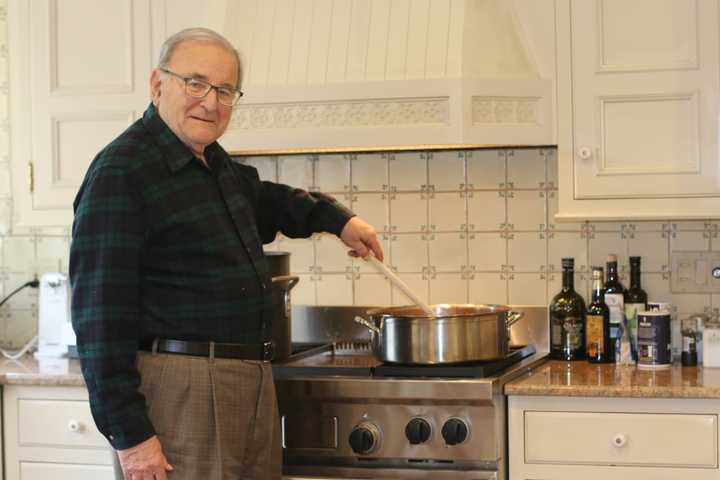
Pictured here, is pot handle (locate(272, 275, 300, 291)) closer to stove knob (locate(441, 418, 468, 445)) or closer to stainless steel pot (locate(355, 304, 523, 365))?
stainless steel pot (locate(355, 304, 523, 365))

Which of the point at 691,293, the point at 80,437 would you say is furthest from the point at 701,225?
the point at 80,437

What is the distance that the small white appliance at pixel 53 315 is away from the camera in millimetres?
3145

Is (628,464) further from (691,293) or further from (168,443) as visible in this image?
(168,443)

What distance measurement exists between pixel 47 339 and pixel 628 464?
1730 millimetres

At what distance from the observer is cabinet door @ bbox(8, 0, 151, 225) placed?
2920 mm

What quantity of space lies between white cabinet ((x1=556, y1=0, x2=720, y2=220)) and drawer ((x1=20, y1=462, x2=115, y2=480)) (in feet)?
4.36

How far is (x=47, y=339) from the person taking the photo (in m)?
3.17

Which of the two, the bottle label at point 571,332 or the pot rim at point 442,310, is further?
the bottle label at point 571,332

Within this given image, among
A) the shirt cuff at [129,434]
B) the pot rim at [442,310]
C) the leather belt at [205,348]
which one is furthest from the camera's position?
the pot rim at [442,310]

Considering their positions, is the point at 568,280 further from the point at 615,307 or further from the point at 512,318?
the point at 512,318

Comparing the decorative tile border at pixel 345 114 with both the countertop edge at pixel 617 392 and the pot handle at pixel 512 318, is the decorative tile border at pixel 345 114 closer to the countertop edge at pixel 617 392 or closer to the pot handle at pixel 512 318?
the pot handle at pixel 512 318

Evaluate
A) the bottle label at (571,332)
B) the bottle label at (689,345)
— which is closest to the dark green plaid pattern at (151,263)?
the bottle label at (571,332)

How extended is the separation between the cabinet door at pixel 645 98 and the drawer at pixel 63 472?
1394 mm

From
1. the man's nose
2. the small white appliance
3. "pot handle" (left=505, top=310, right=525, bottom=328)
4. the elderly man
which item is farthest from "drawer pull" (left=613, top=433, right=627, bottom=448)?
the small white appliance
